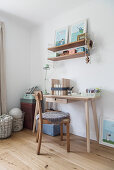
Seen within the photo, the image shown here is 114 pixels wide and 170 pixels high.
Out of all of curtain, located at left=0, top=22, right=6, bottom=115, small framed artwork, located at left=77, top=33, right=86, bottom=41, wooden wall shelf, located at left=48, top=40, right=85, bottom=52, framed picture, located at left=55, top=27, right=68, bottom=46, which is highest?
framed picture, located at left=55, top=27, right=68, bottom=46

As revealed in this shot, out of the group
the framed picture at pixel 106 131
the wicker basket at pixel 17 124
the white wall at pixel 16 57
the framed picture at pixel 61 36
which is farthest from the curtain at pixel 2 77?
the framed picture at pixel 106 131

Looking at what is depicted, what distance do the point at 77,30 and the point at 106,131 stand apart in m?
1.75

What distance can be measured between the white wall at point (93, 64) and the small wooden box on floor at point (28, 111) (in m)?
0.64

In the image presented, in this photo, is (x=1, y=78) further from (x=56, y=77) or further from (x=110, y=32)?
(x=110, y=32)

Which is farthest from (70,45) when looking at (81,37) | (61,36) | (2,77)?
(2,77)

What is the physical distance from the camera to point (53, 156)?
162 cm

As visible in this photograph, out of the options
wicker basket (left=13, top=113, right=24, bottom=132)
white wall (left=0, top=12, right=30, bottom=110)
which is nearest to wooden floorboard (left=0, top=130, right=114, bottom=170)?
wicker basket (left=13, top=113, right=24, bottom=132)

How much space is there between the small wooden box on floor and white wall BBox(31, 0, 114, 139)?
64 cm

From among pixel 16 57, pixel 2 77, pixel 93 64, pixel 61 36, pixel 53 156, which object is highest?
pixel 61 36

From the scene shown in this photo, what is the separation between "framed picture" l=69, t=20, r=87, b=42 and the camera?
2246 mm

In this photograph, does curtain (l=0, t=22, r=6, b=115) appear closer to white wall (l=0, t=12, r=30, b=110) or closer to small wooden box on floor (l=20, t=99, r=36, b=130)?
white wall (l=0, t=12, r=30, b=110)

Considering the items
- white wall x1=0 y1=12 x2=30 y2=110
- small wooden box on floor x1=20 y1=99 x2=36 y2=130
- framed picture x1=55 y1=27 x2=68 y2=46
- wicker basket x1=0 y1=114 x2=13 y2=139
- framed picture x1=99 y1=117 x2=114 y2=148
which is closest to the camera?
framed picture x1=99 y1=117 x2=114 y2=148

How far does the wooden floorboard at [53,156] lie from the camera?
1423mm

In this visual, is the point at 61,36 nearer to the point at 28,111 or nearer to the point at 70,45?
the point at 70,45
